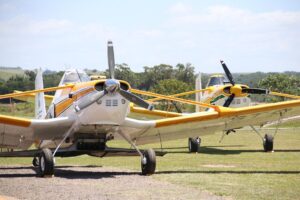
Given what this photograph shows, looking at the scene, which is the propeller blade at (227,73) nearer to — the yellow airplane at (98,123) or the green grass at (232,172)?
the green grass at (232,172)

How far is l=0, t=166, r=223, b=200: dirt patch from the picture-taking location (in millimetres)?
11570

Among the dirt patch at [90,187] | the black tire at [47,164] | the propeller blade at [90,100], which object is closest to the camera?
the dirt patch at [90,187]

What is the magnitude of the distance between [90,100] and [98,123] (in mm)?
641

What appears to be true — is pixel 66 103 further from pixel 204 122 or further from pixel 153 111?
pixel 153 111

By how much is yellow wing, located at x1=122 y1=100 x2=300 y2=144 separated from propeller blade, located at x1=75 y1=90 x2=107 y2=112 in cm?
162

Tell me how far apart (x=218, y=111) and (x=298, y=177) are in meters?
3.32

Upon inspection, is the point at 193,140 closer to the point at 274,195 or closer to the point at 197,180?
the point at 197,180

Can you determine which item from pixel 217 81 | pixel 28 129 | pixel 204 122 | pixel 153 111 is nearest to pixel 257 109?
pixel 204 122

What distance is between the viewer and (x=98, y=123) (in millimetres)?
15305

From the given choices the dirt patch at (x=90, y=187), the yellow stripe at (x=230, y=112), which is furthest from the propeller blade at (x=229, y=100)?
the dirt patch at (x=90, y=187)

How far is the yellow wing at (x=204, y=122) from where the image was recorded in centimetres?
1747

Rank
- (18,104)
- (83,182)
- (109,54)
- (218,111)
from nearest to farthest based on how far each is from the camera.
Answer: (83,182)
(109,54)
(218,111)
(18,104)

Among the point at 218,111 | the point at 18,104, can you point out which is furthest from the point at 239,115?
the point at 18,104

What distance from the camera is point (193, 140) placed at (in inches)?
1000
